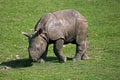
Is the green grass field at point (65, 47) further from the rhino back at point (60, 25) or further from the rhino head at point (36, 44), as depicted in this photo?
the rhino back at point (60, 25)

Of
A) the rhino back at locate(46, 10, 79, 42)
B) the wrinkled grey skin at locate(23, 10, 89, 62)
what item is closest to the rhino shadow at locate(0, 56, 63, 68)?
the wrinkled grey skin at locate(23, 10, 89, 62)

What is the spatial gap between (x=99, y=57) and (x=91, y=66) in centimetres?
197

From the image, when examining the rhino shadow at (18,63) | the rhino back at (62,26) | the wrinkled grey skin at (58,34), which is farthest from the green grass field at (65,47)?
the rhino back at (62,26)

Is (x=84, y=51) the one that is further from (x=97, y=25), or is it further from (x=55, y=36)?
(x=97, y=25)

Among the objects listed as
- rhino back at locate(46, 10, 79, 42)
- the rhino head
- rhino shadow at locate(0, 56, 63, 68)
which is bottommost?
rhino shadow at locate(0, 56, 63, 68)

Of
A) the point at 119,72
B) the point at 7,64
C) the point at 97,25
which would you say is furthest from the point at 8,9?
the point at 119,72

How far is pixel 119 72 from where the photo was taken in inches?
621

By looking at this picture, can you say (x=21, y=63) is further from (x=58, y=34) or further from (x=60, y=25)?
(x=60, y=25)

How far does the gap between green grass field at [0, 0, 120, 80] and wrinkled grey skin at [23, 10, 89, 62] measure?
0.43 meters

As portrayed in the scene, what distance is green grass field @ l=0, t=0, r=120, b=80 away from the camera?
15.6 m

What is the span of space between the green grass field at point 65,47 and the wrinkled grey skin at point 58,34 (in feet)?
1.41

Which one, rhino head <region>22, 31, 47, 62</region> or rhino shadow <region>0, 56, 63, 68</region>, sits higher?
rhino head <region>22, 31, 47, 62</region>

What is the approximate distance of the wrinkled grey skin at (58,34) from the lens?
17.0 meters

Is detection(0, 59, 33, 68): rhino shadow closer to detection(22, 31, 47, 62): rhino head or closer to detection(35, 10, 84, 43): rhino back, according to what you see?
detection(22, 31, 47, 62): rhino head
